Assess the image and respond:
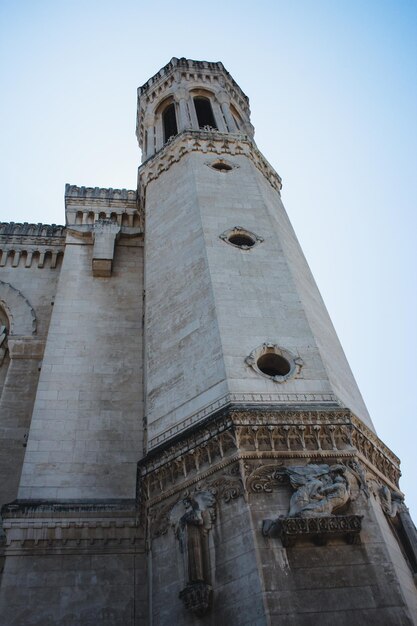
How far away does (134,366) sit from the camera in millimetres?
16234

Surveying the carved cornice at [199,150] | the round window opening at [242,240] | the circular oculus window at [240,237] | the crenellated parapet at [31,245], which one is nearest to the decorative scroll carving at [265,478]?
the circular oculus window at [240,237]

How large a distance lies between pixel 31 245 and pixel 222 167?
283 inches

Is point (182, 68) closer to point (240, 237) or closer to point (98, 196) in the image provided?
point (98, 196)

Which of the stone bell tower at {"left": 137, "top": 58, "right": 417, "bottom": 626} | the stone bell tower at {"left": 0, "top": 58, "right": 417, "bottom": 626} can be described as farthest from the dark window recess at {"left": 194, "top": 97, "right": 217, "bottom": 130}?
the stone bell tower at {"left": 137, "top": 58, "right": 417, "bottom": 626}

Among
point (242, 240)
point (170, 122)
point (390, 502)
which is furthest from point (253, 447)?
point (170, 122)

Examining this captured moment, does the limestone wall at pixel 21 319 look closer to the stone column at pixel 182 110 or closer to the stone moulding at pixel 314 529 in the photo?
the stone column at pixel 182 110

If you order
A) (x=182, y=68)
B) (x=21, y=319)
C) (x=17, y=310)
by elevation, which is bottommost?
(x=21, y=319)

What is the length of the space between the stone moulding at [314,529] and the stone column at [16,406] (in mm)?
7181

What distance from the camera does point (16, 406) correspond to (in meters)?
16.0

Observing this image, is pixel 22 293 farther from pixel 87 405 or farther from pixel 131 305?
pixel 87 405

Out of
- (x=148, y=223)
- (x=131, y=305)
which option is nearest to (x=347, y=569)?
(x=131, y=305)

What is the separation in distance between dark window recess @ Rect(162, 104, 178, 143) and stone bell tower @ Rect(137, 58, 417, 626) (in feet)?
21.2

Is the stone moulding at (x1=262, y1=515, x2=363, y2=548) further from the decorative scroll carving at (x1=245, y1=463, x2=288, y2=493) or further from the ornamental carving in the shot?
the ornamental carving

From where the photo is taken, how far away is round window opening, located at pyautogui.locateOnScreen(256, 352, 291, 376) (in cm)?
1253
